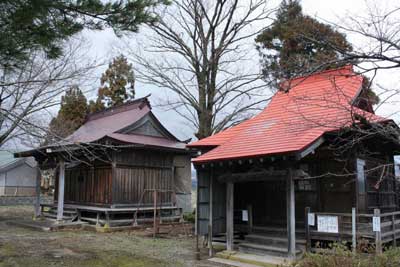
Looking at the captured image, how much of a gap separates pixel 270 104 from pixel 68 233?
30.4 ft

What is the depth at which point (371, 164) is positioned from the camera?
12250 millimetres

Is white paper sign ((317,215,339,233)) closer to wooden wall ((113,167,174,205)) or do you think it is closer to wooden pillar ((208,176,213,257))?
wooden pillar ((208,176,213,257))

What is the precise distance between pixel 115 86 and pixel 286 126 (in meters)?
21.0

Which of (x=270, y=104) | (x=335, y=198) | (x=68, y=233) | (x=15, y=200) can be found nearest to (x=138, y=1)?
(x=335, y=198)

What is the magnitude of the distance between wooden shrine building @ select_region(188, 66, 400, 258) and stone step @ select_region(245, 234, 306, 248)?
0.03 meters

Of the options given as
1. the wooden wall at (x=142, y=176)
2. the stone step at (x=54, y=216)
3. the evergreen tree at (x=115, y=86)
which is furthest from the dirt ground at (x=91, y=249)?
the evergreen tree at (x=115, y=86)

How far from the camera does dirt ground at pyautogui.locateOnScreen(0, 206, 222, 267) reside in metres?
9.98

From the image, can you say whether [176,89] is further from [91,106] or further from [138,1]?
[138,1]

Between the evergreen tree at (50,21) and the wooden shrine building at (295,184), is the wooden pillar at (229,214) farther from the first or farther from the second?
the evergreen tree at (50,21)

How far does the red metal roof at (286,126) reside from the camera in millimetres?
9678

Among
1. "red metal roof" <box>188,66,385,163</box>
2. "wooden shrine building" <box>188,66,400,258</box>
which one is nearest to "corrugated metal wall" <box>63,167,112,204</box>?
"red metal roof" <box>188,66,385,163</box>

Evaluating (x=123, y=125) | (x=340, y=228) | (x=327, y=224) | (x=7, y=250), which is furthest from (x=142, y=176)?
(x=340, y=228)

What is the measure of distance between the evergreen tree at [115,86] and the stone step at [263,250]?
20926 millimetres

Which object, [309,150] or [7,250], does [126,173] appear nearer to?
[7,250]
